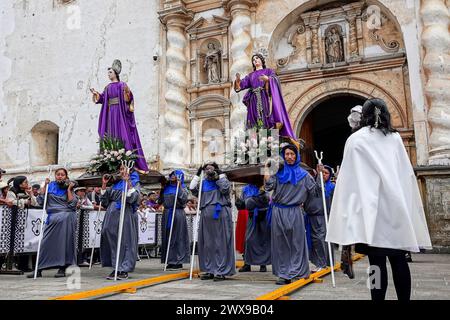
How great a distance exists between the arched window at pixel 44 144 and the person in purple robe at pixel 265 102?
10.3 meters

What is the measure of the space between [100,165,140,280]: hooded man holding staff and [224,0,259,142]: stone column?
641 cm

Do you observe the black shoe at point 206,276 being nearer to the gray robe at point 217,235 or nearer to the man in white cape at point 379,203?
the gray robe at point 217,235

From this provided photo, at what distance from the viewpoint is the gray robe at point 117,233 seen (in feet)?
21.8

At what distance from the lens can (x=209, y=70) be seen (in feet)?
46.2

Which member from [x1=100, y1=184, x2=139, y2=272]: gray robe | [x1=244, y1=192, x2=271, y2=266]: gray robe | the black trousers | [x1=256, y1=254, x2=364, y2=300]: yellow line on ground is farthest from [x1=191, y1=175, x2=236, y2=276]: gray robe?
the black trousers

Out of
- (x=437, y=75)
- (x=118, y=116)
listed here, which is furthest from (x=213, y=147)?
(x=437, y=75)

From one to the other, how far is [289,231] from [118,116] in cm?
374

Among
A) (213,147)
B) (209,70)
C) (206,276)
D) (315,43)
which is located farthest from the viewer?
(209,70)

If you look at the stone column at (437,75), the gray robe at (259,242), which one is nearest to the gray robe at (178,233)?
the gray robe at (259,242)

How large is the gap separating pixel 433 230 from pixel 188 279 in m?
6.45

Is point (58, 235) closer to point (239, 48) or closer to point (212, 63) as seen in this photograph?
Answer: point (239, 48)

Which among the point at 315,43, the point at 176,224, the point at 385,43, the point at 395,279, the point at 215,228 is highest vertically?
the point at 315,43
